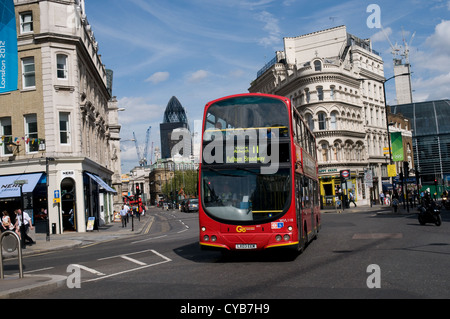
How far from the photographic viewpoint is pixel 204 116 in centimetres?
1286

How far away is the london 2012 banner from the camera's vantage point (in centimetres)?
1360

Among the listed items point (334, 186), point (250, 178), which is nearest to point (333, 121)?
point (334, 186)

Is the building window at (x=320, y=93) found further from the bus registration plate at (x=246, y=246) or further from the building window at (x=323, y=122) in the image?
the bus registration plate at (x=246, y=246)

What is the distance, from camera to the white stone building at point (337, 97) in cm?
5666

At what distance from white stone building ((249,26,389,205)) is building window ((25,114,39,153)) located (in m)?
32.9

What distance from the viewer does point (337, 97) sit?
5725cm

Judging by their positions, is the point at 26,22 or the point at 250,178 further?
the point at 26,22

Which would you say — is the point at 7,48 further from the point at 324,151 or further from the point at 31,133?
the point at 324,151

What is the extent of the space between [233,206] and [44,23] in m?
24.8

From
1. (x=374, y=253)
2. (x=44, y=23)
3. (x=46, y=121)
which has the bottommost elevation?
(x=374, y=253)

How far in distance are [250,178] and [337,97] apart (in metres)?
47.3

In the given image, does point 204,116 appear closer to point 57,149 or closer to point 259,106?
point 259,106
